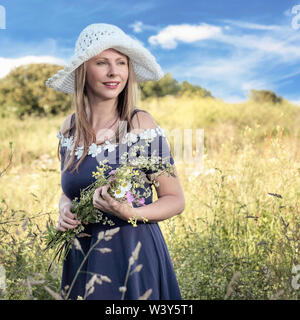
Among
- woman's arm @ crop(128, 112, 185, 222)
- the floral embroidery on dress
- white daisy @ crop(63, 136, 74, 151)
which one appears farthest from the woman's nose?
woman's arm @ crop(128, 112, 185, 222)

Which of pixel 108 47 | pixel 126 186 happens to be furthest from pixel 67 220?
pixel 108 47

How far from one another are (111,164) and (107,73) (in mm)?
468

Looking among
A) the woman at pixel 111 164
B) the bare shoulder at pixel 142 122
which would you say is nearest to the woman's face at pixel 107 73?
the woman at pixel 111 164

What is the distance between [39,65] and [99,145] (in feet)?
58.6

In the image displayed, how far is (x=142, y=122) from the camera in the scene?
201cm

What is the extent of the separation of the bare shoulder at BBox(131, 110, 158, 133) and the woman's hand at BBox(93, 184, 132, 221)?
0.49 meters

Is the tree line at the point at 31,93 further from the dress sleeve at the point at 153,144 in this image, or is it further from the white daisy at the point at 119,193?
the white daisy at the point at 119,193

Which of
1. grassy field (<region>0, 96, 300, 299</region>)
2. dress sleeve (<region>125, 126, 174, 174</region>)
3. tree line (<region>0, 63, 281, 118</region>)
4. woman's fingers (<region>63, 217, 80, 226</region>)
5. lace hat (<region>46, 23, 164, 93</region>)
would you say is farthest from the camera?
tree line (<region>0, 63, 281, 118</region>)

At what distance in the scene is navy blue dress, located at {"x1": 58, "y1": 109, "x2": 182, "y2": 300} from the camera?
181 centimetres

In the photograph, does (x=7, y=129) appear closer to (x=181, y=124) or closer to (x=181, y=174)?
(x=181, y=124)

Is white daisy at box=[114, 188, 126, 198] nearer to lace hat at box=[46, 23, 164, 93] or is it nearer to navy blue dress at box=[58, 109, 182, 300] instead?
navy blue dress at box=[58, 109, 182, 300]

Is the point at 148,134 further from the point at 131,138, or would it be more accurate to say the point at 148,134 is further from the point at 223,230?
the point at 223,230

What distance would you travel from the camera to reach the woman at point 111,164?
1810 mm
